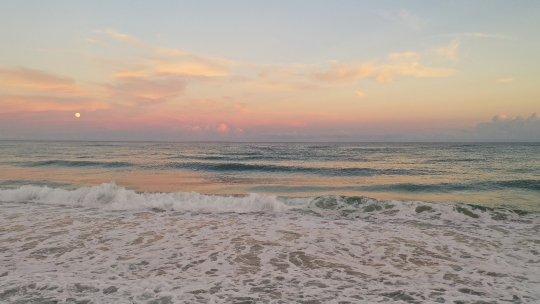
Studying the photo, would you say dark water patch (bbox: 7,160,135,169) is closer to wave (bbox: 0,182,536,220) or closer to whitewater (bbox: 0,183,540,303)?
wave (bbox: 0,182,536,220)

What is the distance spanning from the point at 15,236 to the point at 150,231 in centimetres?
390

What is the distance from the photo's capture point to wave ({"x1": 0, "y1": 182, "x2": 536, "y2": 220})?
42.5ft

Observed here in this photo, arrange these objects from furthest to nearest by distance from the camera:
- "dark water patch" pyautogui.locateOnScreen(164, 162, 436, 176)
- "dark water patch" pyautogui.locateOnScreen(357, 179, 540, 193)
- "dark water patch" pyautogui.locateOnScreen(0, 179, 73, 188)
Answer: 1. "dark water patch" pyautogui.locateOnScreen(164, 162, 436, 176)
2. "dark water patch" pyautogui.locateOnScreen(0, 179, 73, 188)
3. "dark water patch" pyautogui.locateOnScreen(357, 179, 540, 193)

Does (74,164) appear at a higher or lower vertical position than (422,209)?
higher

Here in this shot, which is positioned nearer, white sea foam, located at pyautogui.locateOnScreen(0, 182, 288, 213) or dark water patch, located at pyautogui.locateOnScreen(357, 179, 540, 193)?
white sea foam, located at pyautogui.locateOnScreen(0, 182, 288, 213)

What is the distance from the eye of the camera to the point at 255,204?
1430 cm

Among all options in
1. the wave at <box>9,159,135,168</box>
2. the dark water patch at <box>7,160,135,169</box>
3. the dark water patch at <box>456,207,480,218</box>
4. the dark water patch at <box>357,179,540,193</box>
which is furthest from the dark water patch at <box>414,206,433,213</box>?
the wave at <box>9,159,135,168</box>

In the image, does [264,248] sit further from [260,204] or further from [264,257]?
[260,204]

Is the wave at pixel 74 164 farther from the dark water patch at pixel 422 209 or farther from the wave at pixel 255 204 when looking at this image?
the dark water patch at pixel 422 209

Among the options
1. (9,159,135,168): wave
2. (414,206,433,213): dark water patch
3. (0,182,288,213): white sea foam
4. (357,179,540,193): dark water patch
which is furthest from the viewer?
(9,159,135,168): wave

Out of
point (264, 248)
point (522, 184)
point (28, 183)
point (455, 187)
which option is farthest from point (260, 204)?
point (522, 184)

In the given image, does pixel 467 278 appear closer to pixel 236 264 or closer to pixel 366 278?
pixel 366 278

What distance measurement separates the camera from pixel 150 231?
10047 millimetres

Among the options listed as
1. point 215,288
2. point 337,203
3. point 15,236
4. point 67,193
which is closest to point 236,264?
point 215,288
